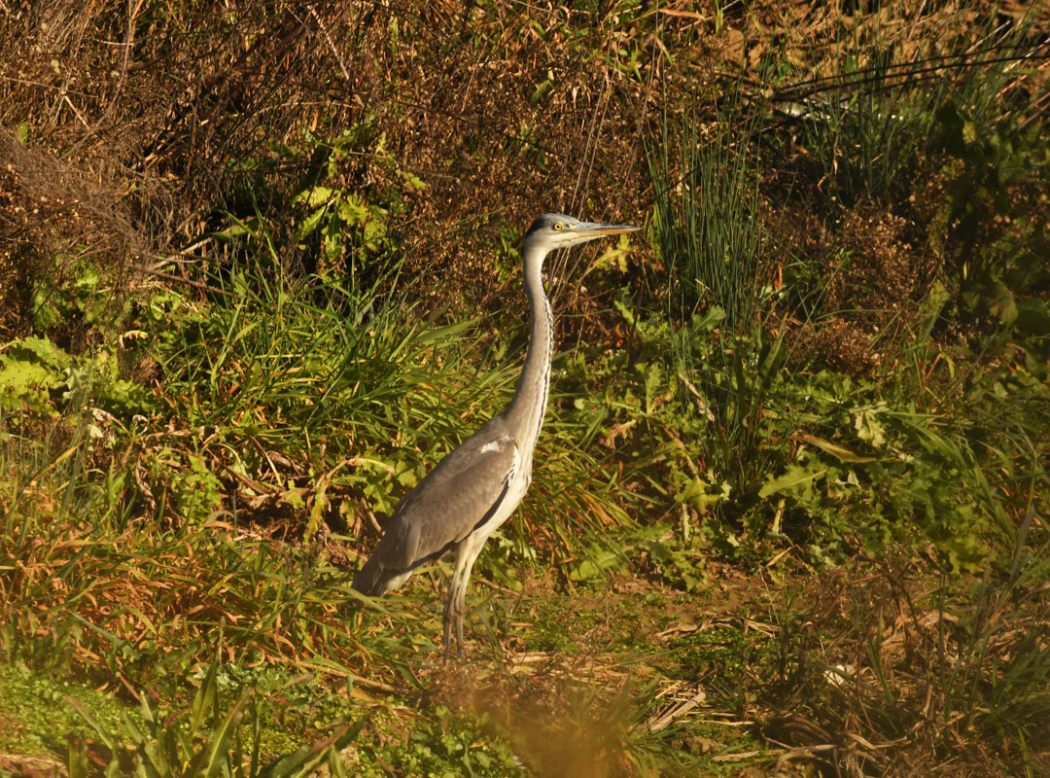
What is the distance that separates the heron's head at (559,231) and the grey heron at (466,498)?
1.10 feet

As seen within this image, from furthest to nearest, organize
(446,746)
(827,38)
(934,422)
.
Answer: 1. (827,38)
2. (934,422)
3. (446,746)

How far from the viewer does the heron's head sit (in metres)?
5.63

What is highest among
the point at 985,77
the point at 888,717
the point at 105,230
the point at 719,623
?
the point at 105,230

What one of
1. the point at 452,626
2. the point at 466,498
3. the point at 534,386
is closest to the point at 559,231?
the point at 534,386

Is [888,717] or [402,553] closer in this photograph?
[888,717]

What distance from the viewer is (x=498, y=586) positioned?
5930 mm

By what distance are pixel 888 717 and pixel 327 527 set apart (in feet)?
8.58

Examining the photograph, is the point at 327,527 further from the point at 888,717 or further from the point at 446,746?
the point at 888,717

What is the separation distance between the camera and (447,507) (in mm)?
5027

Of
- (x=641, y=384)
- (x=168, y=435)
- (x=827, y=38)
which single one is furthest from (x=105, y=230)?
(x=827, y=38)

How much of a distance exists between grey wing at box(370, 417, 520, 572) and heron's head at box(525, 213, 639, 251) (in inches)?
38.4

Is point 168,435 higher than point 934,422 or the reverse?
higher

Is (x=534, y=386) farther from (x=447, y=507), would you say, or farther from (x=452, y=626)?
(x=452, y=626)

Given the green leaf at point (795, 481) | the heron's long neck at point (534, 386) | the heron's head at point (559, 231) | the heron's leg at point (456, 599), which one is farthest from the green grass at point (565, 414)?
the heron's head at point (559, 231)
